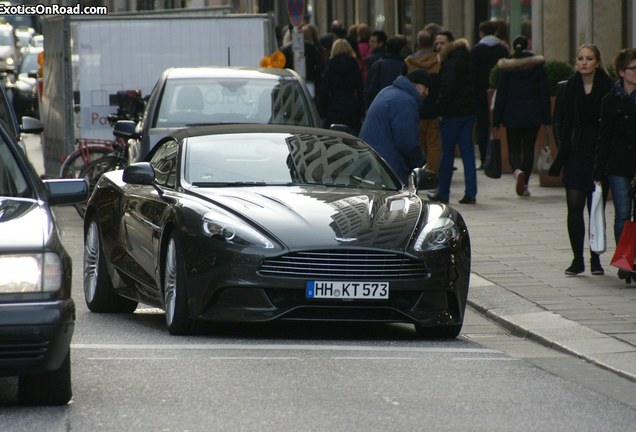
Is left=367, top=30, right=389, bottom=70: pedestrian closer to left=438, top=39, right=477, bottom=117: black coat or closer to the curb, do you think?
left=438, top=39, right=477, bottom=117: black coat

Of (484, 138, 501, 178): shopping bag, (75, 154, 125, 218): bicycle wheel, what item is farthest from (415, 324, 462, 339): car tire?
(484, 138, 501, 178): shopping bag

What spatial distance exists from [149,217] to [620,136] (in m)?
3.65

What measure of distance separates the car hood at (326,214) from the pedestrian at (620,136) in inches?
88.9

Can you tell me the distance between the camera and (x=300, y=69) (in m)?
22.7

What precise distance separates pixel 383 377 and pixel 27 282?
222cm

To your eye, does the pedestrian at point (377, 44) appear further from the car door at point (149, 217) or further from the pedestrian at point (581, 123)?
the car door at point (149, 217)

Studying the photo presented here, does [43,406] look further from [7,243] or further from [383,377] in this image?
[383,377]

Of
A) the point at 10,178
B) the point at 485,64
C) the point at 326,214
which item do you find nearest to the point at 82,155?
the point at 485,64

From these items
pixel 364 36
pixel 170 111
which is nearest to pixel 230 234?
pixel 170 111

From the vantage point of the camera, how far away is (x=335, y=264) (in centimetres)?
995

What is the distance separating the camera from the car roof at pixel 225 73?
15891mm

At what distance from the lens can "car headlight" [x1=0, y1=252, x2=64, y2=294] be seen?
23.7ft

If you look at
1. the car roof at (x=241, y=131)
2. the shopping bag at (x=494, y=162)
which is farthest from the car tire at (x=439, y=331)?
the shopping bag at (x=494, y=162)

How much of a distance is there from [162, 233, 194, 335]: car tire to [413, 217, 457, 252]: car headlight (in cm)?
138
